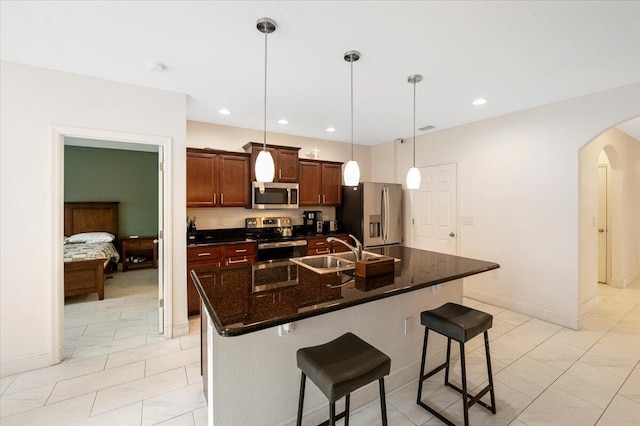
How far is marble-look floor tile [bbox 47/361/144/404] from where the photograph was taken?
7.04 ft

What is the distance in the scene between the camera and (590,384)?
224cm

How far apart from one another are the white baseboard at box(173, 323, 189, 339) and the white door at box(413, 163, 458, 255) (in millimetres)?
3822

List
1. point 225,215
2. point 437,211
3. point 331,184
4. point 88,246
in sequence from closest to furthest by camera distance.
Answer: point 225,215 → point 437,211 → point 88,246 → point 331,184

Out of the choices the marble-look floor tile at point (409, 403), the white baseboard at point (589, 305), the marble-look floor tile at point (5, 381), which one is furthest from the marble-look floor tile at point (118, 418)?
the white baseboard at point (589, 305)

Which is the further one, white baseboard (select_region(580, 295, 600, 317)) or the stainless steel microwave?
the stainless steel microwave

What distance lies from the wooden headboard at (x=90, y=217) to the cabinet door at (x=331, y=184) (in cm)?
466

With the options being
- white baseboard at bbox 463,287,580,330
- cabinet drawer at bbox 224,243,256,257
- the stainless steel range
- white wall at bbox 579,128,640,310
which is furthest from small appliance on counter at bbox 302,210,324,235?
white wall at bbox 579,128,640,310

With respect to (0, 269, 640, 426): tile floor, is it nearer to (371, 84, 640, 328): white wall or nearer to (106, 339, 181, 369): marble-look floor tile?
(106, 339, 181, 369): marble-look floor tile

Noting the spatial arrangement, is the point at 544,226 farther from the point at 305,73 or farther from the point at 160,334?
the point at 160,334

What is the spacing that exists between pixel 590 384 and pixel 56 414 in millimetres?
3978

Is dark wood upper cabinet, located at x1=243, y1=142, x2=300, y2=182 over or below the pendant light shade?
over

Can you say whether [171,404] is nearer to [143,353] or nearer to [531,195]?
[143,353]

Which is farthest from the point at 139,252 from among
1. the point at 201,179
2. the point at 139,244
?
the point at 201,179

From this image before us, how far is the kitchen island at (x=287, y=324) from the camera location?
1.45m
